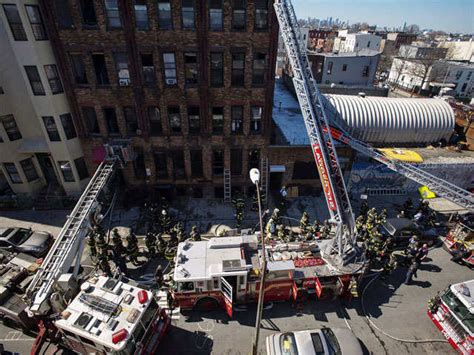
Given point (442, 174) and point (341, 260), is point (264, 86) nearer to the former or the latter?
point (341, 260)

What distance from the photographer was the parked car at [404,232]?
1628cm

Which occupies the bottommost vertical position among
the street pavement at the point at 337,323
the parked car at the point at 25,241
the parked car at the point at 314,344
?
the street pavement at the point at 337,323

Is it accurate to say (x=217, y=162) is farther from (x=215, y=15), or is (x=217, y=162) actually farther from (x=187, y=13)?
(x=187, y=13)

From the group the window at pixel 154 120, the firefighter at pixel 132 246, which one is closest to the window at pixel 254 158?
the window at pixel 154 120

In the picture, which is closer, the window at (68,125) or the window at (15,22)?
the window at (15,22)

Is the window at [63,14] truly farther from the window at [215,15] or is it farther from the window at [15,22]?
the window at [215,15]

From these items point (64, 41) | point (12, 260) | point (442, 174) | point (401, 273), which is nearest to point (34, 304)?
point (12, 260)

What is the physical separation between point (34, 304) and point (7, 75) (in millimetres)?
16156

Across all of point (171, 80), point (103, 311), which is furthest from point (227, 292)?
point (171, 80)

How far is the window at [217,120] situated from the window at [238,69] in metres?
2.06

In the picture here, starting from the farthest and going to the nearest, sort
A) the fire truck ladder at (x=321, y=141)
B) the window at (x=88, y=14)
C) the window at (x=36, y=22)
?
the window at (x=88, y=14), the window at (x=36, y=22), the fire truck ladder at (x=321, y=141)

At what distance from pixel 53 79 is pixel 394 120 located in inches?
1029

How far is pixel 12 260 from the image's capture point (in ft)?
43.7

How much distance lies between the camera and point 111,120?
1809cm
